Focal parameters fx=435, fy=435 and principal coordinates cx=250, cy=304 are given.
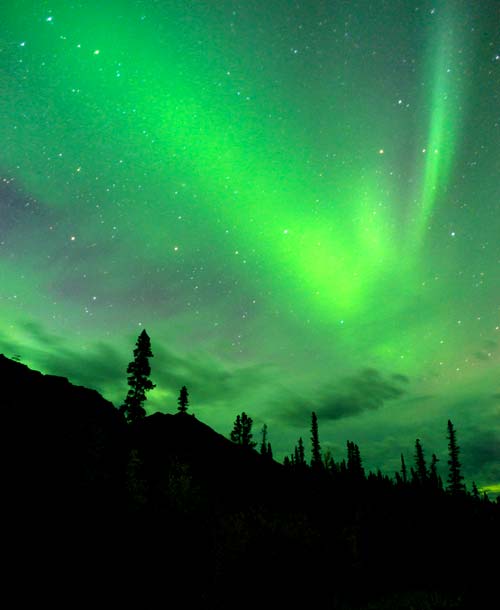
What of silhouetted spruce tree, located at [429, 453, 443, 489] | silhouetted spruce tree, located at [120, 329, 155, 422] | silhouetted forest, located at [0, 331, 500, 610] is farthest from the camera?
silhouetted spruce tree, located at [429, 453, 443, 489]

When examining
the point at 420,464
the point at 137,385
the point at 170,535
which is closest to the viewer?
the point at 170,535

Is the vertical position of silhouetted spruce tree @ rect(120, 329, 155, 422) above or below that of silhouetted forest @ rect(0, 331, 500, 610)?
above

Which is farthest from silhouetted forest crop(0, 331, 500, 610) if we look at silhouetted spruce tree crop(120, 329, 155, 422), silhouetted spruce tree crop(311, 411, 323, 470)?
silhouetted spruce tree crop(311, 411, 323, 470)

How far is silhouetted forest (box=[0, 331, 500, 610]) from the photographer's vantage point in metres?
17.6

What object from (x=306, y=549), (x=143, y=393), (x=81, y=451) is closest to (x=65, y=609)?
(x=306, y=549)

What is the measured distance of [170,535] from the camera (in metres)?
25.2

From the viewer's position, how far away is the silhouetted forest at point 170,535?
57.9 ft

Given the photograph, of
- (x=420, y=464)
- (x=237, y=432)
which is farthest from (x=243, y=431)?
(x=420, y=464)

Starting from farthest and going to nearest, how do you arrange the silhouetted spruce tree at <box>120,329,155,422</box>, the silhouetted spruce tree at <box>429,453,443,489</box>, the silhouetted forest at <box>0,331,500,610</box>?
the silhouetted spruce tree at <box>429,453,443,489</box> < the silhouetted spruce tree at <box>120,329,155,422</box> < the silhouetted forest at <box>0,331,500,610</box>

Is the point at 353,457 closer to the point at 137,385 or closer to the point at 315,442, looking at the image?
the point at 315,442

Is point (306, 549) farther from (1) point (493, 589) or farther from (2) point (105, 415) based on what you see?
(2) point (105, 415)

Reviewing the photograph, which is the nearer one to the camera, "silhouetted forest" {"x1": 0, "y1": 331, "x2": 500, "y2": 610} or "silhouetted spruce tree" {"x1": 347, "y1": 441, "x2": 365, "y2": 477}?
"silhouetted forest" {"x1": 0, "y1": 331, "x2": 500, "y2": 610}

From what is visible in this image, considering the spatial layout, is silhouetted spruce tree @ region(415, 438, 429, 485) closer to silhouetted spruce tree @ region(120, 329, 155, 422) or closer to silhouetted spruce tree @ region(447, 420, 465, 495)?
silhouetted spruce tree @ region(447, 420, 465, 495)

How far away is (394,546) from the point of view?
115ft
